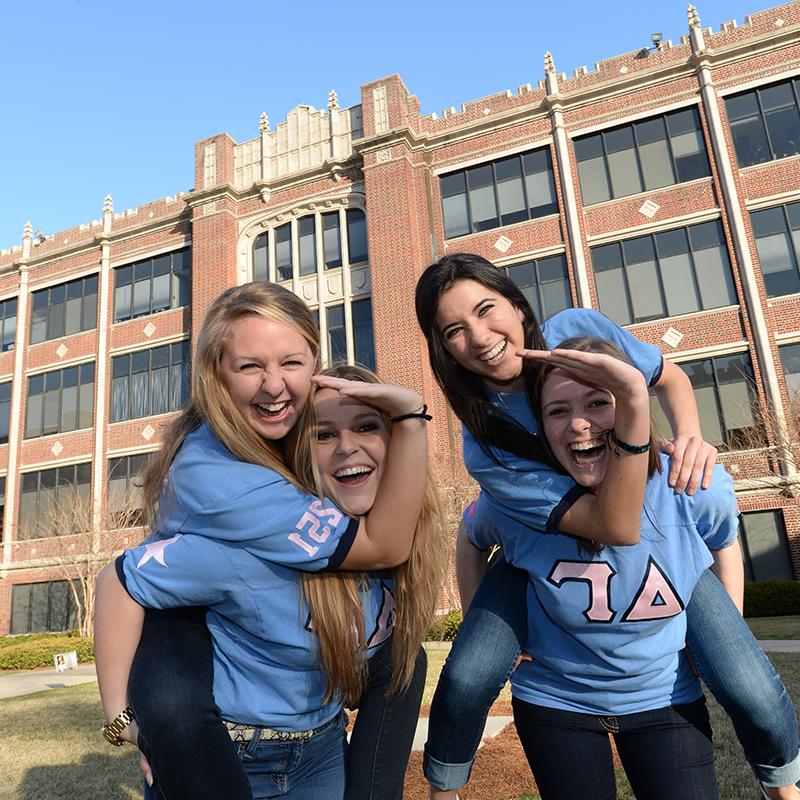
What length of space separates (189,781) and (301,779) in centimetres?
41

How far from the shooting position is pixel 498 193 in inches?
866

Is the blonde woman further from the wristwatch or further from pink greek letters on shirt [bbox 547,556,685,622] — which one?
pink greek letters on shirt [bbox 547,556,685,622]

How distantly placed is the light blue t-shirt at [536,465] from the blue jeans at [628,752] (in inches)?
25.9

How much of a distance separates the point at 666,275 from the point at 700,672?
63.2 ft

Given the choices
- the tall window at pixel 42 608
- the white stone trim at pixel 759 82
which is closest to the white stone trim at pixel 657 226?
the white stone trim at pixel 759 82

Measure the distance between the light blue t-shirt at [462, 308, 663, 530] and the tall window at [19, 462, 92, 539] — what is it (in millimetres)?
25099

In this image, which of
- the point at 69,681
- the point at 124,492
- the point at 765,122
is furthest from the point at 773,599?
the point at 124,492

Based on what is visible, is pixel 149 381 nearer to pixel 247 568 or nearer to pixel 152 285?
pixel 152 285

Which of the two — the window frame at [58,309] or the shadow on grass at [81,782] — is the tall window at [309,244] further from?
the shadow on grass at [81,782]

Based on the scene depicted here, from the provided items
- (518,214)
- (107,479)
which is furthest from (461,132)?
(107,479)

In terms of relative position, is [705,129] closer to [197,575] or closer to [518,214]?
[518,214]

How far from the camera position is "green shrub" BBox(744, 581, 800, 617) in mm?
16188

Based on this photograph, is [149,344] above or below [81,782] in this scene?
above

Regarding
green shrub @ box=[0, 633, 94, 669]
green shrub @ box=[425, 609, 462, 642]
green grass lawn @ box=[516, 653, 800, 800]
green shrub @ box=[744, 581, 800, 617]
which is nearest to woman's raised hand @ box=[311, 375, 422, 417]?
green grass lawn @ box=[516, 653, 800, 800]
